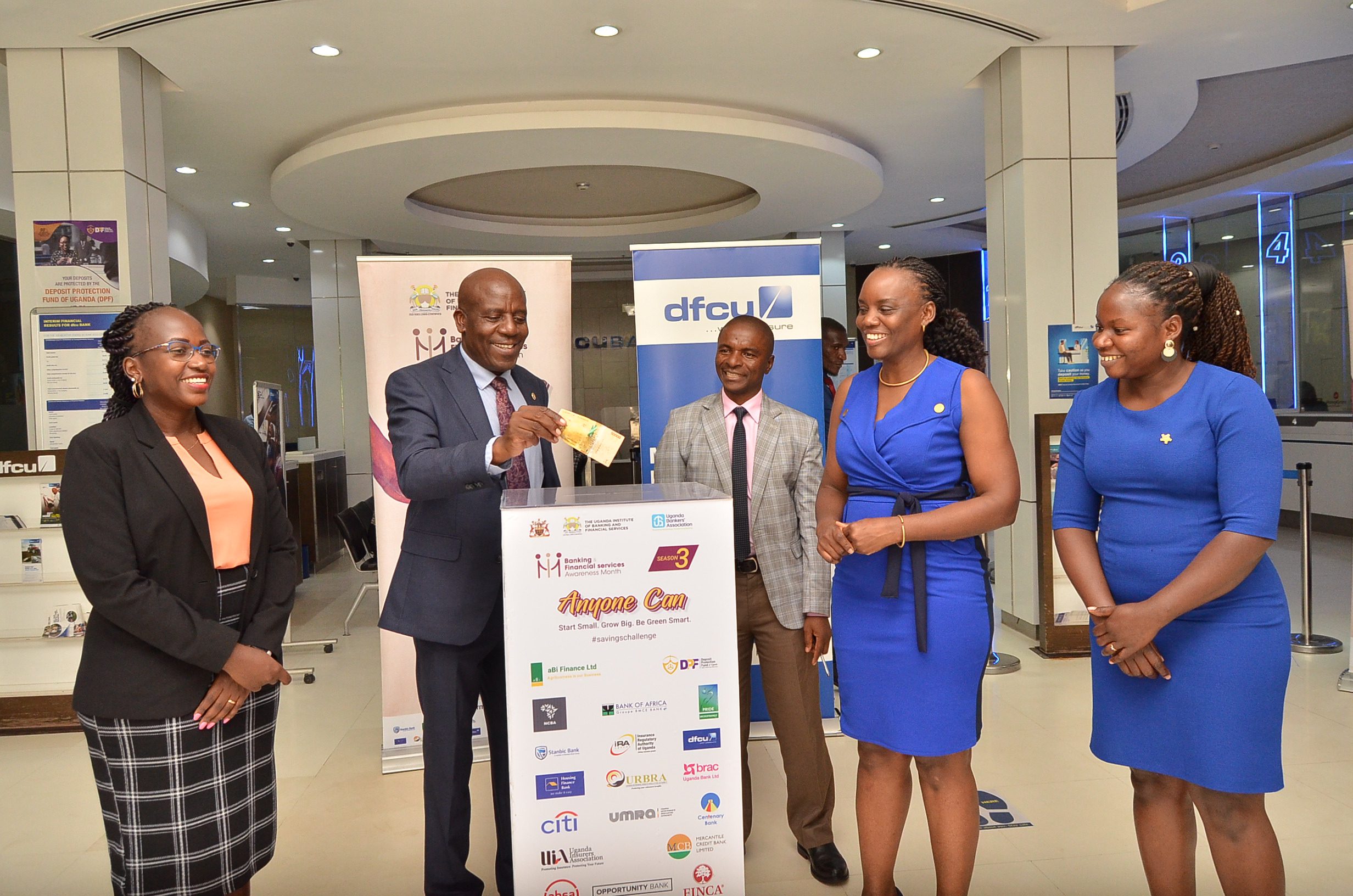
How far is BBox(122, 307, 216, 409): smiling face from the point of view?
2.04 metres

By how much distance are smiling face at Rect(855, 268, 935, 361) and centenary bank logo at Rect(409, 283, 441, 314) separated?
7.74 ft

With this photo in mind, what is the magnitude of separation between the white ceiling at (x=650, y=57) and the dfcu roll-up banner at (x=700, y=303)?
1745 millimetres

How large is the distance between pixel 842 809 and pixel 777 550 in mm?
1207

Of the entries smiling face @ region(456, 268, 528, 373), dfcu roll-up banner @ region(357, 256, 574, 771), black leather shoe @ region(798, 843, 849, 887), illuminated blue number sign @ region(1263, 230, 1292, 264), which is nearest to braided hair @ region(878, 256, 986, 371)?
smiling face @ region(456, 268, 528, 373)

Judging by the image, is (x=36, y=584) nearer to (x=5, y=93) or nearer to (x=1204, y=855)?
(x=5, y=93)

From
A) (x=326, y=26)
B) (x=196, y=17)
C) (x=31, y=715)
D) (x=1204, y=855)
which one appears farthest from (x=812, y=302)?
(x=31, y=715)

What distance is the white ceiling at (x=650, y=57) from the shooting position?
4980 millimetres

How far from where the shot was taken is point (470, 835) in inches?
133

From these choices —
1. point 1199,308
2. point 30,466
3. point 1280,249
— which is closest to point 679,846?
point 1199,308

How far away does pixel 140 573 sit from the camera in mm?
1991

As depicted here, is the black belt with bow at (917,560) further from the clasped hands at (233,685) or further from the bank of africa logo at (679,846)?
the clasped hands at (233,685)

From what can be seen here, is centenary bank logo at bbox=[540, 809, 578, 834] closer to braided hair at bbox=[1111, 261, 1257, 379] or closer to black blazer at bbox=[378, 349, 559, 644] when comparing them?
black blazer at bbox=[378, 349, 559, 644]

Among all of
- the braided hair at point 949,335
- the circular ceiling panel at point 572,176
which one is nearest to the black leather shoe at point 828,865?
the braided hair at point 949,335

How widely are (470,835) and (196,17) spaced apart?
443cm
